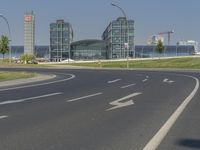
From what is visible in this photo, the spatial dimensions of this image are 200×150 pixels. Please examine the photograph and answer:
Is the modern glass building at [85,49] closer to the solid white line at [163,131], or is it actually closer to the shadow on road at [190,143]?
the solid white line at [163,131]

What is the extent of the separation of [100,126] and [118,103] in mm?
5651

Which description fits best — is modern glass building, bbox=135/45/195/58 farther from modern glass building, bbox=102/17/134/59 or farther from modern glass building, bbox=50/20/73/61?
modern glass building, bbox=50/20/73/61

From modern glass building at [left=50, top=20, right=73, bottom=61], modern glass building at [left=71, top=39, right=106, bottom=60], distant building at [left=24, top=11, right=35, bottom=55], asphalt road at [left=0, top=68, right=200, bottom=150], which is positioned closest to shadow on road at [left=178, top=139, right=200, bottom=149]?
asphalt road at [left=0, top=68, right=200, bottom=150]

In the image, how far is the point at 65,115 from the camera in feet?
42.7

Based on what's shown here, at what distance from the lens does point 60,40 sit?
490ft

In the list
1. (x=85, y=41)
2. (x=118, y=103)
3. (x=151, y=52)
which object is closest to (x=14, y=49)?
(x=85, y=41)

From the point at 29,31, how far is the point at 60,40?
87.2 ft

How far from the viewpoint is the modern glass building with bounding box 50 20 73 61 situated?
490 feet

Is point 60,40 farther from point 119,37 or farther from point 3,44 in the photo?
point 3,44

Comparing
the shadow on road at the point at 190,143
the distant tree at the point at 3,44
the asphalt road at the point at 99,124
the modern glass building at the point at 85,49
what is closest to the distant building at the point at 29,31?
the distant tree at the point at 3,44

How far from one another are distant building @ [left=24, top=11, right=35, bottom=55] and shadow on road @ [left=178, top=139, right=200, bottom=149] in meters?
114

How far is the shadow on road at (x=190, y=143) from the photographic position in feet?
28.5

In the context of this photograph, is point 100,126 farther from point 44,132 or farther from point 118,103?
point 118,103

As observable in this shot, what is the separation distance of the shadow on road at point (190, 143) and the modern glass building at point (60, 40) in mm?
139562
